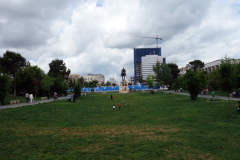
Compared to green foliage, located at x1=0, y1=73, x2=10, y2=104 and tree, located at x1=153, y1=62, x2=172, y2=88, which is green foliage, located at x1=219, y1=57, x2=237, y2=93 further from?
tree, located at x1=153, y1=62, x2=172, y2=88

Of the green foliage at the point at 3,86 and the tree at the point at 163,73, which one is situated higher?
the tree at the point at 163,73

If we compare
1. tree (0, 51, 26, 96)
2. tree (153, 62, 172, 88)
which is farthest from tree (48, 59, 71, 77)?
tree (153, 62, 172, 88)

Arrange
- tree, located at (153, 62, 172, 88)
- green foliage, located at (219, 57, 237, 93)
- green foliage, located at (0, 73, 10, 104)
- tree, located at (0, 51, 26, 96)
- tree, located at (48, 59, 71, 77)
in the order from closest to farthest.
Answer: green foliage, located at (219, 57, 237, 93), green foliage, located at (0, 73, 10, 104), tree, located at (0, 51, 26, 96), tree, located at (153, 62, 172, 88), tree, located at (48, 59, 71, 77)

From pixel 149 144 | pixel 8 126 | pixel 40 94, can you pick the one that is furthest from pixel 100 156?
pixel 40 94

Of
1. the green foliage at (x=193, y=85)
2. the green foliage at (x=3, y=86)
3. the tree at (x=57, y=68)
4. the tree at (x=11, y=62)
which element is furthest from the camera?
the tree at (x=57, y=68)

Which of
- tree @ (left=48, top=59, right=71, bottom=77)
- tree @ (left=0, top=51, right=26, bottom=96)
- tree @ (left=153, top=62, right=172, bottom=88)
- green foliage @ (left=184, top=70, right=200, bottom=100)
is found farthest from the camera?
tree @ (left=48, top=59, right=71, bottom=77)

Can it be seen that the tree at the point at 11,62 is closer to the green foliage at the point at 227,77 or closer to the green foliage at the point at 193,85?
the green foliage at the point at 193,85

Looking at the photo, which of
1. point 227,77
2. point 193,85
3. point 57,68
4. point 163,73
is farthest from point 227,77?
point 57,68

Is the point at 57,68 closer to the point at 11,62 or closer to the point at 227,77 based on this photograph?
the point at 11,62

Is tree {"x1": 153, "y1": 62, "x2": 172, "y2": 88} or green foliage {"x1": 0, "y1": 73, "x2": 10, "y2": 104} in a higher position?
tree {"x1": 153, "y1": 62, "x2": 172, "y2": 88}

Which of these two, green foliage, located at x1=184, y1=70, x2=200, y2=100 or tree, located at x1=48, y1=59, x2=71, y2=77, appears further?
tree, located at x1=48, y1=59, x2=71, y2=77

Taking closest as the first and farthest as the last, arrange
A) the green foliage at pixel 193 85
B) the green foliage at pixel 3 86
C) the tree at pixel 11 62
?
1. the green foliage at pixel 3 86
2. the green foliage at pixel 193 85
3. the tree at pixel 11 62

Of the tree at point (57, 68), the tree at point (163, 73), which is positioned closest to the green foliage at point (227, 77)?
the tree at point (163, 73)

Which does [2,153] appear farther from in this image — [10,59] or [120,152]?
[10,59]
